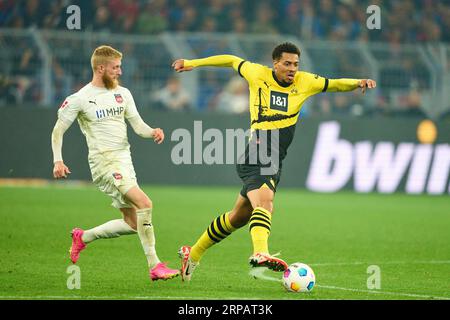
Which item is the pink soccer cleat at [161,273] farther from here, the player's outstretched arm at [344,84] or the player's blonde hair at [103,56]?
the player's outstretched arm at [344,84]

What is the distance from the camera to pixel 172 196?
741 inches

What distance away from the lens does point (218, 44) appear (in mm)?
20688

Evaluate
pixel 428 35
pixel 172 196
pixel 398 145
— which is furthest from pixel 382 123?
pixel 172 196

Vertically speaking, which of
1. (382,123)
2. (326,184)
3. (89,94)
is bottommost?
(326,184)

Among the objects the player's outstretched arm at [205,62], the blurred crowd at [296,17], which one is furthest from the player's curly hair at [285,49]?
the blurred crowd at [296,17]

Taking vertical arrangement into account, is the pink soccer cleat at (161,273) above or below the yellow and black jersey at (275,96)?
below

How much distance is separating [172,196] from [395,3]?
7304 millimetres

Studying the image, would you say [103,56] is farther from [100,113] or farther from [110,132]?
[110,132]

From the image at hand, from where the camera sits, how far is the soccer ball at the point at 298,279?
8258 mm

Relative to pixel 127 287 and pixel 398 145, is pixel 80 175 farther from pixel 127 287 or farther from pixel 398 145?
pixel 127 287

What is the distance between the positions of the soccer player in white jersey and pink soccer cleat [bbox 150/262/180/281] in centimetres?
2

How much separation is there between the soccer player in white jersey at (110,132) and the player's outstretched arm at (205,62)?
539 millimetres
